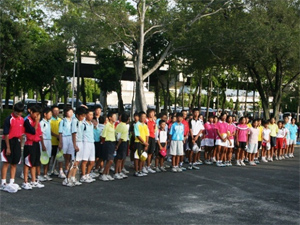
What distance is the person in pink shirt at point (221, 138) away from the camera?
14.5 m

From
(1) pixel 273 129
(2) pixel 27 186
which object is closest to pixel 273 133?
(1) pixel 273 129

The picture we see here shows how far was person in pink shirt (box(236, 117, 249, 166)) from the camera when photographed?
15242mm

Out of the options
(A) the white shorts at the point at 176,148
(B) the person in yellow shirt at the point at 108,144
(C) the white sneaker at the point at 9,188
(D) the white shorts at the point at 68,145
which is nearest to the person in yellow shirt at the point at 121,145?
(B) the person in yellow shirt at the point at 108,144

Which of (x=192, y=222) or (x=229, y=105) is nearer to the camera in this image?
(x=192, y=222)

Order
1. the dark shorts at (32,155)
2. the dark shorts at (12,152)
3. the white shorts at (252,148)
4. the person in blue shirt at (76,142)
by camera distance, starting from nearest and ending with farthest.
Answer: the dark shorts at (12,152) < the dark shorts at (32,155) < the person in blue shirt at (76,142) < the white shorts at (252,148)

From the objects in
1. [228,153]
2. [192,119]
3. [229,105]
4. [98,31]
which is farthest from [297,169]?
Answer: [229,105]

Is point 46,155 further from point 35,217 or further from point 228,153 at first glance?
point 228,153

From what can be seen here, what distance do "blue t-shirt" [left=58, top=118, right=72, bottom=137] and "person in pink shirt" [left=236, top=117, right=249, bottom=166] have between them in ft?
22.2

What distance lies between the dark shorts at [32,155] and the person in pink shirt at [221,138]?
6.77 m

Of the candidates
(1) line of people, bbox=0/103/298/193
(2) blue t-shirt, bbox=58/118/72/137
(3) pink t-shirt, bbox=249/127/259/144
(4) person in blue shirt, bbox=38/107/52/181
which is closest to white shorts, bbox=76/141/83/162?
(1) line of people, bbox=0/103/298/193

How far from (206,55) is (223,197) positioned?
17.7 metres

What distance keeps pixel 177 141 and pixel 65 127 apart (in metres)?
3.64

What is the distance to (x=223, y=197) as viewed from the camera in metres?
9.03

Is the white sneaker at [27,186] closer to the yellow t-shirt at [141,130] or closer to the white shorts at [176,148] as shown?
the yellow t-shirt at [141,130]
